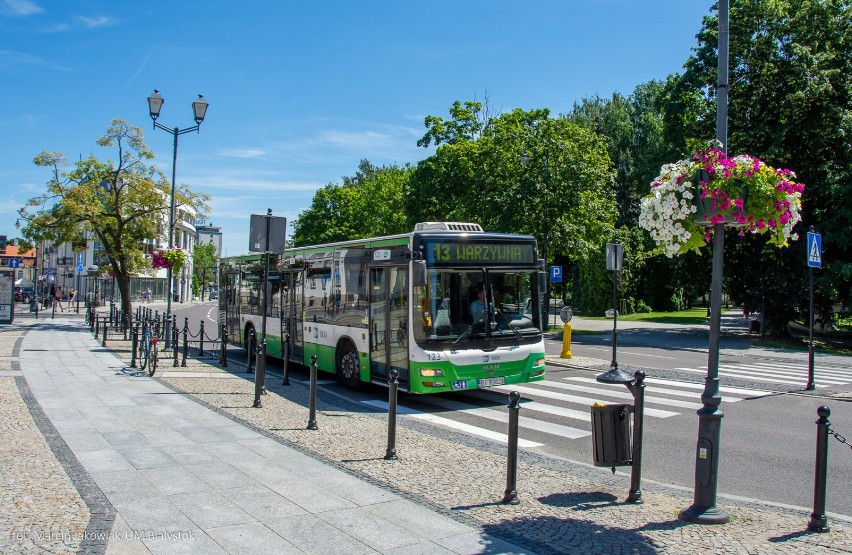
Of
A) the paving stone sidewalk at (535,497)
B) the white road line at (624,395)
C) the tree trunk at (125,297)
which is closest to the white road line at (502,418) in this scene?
the paving stone sidewalk at (535,497)

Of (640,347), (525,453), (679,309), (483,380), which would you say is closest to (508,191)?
(640,347)

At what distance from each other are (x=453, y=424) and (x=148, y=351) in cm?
791

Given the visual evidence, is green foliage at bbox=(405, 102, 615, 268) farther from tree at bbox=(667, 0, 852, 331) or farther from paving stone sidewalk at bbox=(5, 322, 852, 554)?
paving stone sidewalk at bbox=(5, 322, 852, 554)

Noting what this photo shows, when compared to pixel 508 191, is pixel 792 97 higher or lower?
higher

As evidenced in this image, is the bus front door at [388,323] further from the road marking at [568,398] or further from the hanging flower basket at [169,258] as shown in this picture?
the hanging flower basket at [169,258]

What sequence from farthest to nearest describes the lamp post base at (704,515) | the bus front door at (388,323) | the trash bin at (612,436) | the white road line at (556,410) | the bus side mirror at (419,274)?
the bus front door at (388,323) → the white road line at (556,410) → the bus side mirror at (419,274) → the trash bin at (612,436) → the lamp post base at (704,515)

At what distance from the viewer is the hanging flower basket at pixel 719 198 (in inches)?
223

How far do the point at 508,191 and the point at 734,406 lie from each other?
64.9 ft

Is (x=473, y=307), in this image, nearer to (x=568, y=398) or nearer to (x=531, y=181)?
(x=568, y=398)

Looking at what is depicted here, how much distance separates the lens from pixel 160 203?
28.4 meters

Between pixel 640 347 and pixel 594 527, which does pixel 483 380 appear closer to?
pixel 594 527

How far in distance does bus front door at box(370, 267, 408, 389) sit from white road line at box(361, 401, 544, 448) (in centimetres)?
43

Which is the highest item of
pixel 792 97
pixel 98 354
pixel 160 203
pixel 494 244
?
pixel 792 97

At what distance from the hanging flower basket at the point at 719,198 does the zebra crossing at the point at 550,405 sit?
167 inches
